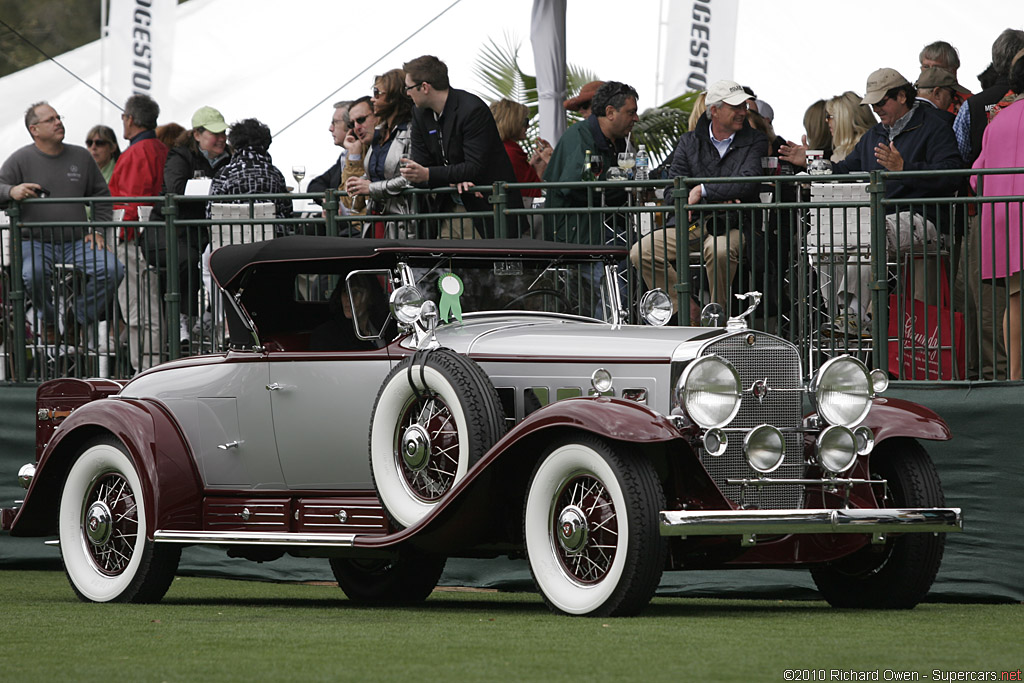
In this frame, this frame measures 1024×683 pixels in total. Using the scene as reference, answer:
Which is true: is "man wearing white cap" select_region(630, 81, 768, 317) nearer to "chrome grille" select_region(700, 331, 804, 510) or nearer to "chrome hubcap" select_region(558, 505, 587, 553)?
"chrome grille" select_region(700, 331, 804, 510)

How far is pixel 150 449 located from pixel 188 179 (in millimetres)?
5217

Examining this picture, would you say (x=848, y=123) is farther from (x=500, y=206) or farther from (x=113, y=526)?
(x=113, y=526)

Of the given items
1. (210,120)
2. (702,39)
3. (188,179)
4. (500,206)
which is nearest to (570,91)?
(702,39)

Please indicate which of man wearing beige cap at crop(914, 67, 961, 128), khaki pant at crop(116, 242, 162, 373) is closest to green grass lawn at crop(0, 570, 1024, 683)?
khaki pant at crop(116, 242, 162, 373)

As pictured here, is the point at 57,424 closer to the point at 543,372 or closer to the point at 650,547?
the point at 543,372

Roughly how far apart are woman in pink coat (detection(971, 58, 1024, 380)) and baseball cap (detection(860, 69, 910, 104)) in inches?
34.6

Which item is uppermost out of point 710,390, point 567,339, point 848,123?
point 848,123

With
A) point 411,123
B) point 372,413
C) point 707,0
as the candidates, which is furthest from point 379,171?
point 707,0

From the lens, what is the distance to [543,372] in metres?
7.35

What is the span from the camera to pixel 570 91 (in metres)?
20.9

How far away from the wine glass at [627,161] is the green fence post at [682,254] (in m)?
1.33

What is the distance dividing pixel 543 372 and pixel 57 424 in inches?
124

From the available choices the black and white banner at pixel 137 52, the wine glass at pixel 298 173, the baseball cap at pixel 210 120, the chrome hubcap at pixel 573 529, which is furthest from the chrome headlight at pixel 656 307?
the black and white banner at pixel 137 52

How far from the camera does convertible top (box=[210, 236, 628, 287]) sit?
7.85m
